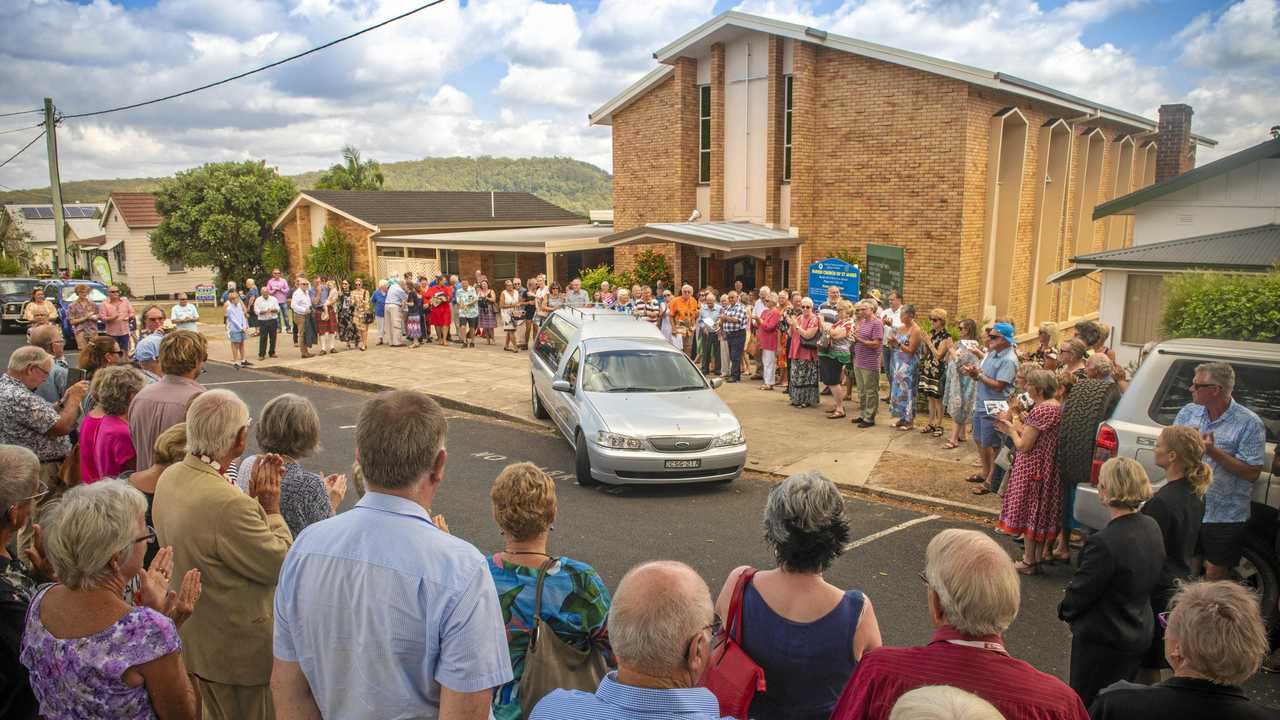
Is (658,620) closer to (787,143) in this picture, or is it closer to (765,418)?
(765,418)

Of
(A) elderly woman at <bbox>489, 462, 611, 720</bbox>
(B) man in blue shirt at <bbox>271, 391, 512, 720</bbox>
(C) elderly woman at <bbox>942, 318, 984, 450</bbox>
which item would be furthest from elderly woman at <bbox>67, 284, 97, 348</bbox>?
(B) man in blue shirt at <bbox>271, 391, 512, 720</bbox>

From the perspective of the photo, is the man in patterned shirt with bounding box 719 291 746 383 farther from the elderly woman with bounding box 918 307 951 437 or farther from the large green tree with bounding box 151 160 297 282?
the large green tree with bounding box 151 160 297 282

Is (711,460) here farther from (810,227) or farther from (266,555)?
(810,227)

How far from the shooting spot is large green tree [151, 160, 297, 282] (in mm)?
40094

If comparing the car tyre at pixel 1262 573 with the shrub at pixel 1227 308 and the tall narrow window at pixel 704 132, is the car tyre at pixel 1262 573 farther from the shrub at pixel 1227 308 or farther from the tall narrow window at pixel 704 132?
the tall narrow window at pixel 704 132

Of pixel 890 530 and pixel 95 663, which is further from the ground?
pixel 95 663

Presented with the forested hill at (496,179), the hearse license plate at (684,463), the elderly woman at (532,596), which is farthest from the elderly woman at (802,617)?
the forested hill at (496,179)

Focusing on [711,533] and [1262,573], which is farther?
[711,533]

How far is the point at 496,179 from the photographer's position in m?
155

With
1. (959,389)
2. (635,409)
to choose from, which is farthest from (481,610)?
(959,389)

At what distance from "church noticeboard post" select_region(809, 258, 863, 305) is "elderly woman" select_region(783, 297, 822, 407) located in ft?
13.3

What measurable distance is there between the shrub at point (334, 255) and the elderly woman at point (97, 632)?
32155 mm

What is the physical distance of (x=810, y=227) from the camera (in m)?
20.4

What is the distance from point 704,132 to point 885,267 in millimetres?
6608
